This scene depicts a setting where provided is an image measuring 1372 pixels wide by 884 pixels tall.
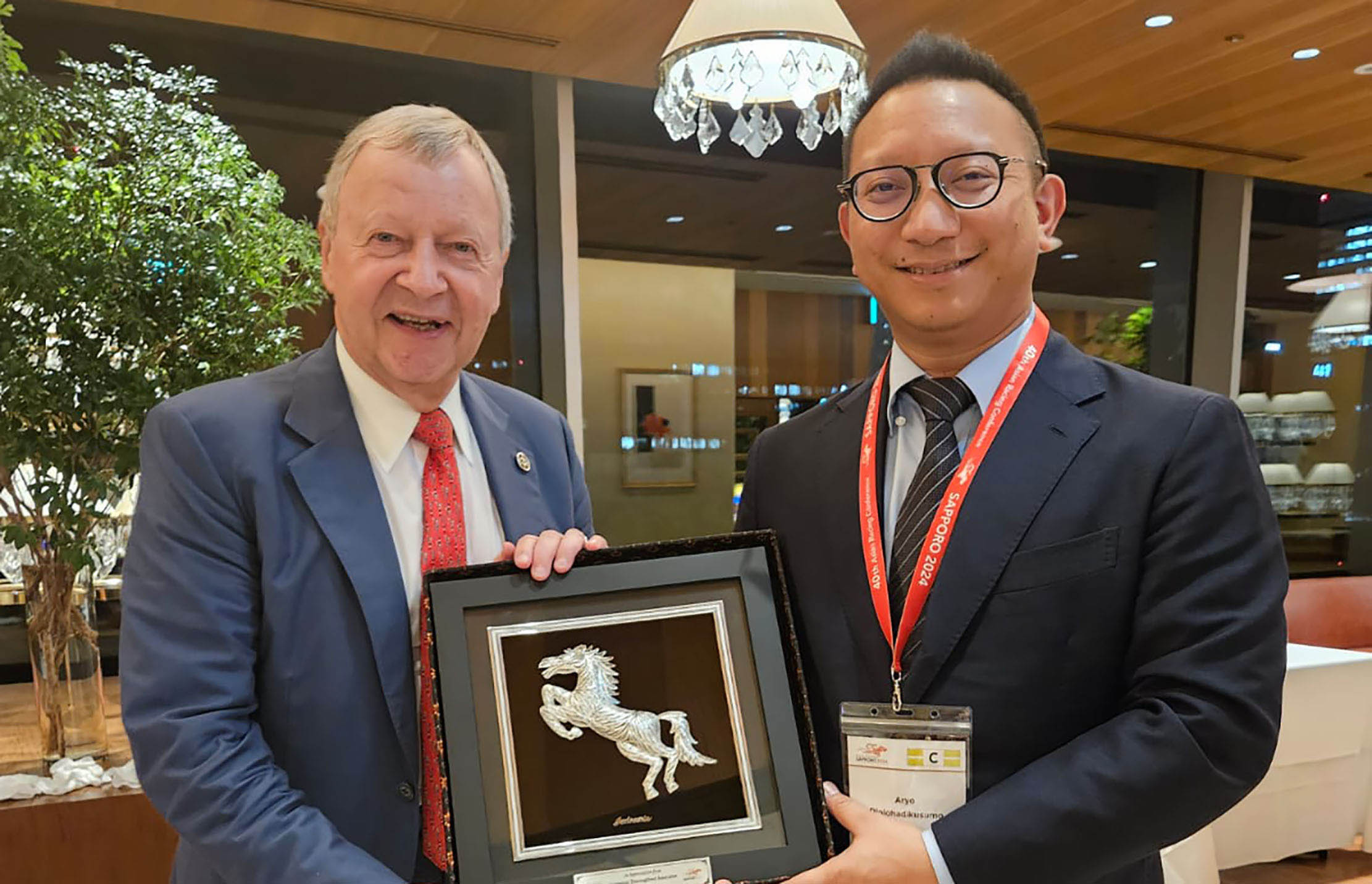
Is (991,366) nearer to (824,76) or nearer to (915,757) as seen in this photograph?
(915,757)

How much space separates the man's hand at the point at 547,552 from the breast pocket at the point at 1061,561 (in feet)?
1.83

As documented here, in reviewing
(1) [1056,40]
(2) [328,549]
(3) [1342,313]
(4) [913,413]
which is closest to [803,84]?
(4) [913,413]

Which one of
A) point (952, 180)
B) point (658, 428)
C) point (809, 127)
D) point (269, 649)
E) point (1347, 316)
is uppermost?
point (809, 127)

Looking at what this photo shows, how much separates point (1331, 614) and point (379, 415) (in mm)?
5055

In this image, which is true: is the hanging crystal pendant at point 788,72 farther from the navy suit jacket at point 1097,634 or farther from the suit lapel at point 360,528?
the suit lapel at point 360,528

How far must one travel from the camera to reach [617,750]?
121 cm

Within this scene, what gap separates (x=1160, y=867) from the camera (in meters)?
1.33

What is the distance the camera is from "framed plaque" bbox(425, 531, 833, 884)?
3.84 ft

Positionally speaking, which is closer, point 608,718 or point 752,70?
point 608,718

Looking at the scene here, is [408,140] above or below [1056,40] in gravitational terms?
below

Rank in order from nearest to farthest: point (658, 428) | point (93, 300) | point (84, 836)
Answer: point (93, 300)
point (84, 836)
point (658, 428)

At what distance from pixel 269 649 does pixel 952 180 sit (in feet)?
3.67

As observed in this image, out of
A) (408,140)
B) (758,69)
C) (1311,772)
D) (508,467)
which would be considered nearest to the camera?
(408,140)

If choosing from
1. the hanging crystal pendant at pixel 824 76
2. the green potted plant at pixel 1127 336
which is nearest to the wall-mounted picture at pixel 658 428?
the hanging crystal pendant at pixel 824 76
